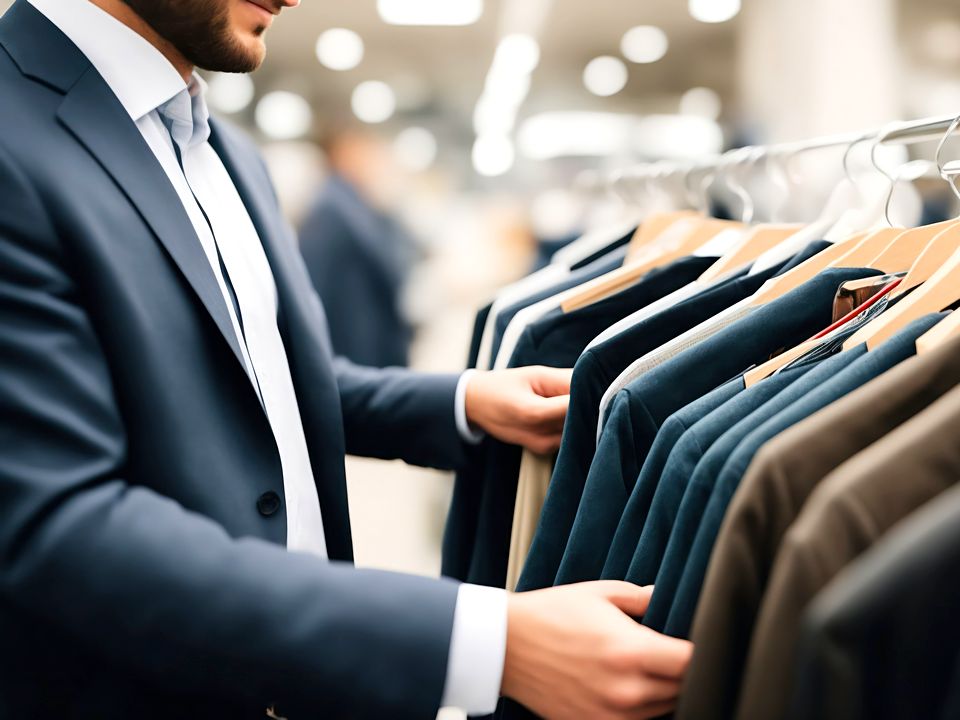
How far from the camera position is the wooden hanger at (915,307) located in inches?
28.8

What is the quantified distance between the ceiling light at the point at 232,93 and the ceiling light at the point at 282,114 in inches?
10.7

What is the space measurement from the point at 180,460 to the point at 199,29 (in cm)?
48

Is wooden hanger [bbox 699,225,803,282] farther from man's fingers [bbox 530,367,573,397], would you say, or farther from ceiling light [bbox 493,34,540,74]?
ceiling light [bbox 493,34,540,74]

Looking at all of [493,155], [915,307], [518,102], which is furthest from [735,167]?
[493,155]

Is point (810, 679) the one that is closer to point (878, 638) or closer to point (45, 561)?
point (878, 638)

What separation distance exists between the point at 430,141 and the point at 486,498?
15128mm

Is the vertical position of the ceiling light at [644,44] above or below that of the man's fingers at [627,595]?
above

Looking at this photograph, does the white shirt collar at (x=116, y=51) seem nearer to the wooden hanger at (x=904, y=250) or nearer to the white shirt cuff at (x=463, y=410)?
the white shirt cuff at (x=463, y=410)

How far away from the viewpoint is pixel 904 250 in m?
0.94

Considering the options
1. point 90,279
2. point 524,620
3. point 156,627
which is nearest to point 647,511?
point 524,620

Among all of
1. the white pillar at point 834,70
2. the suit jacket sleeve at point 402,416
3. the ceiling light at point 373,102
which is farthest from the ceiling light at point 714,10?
the suit jacket sleeve at point 402,416

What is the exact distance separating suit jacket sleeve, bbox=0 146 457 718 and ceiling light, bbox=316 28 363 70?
1017 cm

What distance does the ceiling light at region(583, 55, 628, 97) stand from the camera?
39.3ft

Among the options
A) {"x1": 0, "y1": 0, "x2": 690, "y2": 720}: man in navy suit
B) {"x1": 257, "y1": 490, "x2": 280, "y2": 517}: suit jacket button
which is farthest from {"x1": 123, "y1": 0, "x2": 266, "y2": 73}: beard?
{"x1": 257, "y1": 490, "x2": 280, "y2": 517}: suit jacket button
